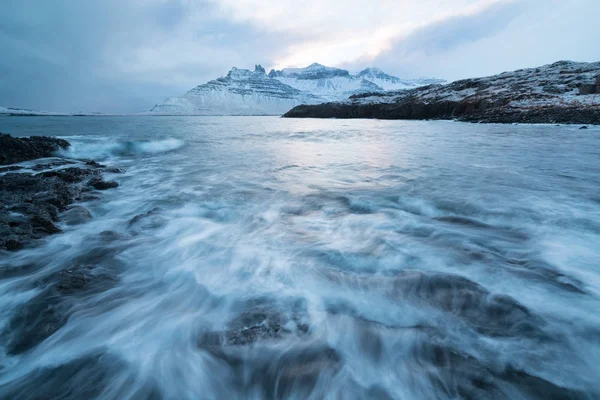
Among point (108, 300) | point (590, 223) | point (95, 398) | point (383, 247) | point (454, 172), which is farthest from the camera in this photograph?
point (454, 172)

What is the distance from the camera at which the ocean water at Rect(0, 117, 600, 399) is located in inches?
70.0

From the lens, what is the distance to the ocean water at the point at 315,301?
1.78 metres

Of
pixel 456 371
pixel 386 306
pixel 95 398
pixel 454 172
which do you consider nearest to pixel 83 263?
pixel 95 398

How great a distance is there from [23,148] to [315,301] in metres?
11.1

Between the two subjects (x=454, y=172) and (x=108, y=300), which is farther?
(x=454, y=172)

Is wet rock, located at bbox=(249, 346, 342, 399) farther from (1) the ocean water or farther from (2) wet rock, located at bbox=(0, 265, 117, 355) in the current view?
(2) wet rock, located at bbox=(0, 265, 117, 355)

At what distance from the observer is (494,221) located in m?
3.82

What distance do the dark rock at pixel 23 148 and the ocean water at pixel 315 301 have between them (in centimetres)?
593

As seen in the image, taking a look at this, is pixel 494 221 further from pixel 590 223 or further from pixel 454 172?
pixel 454 172

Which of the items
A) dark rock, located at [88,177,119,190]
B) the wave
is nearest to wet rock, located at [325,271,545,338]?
dark rock, located at [88,177,119,190]

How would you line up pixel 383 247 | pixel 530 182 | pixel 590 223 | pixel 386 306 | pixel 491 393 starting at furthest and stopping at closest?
pixel 530 182, pixel 590 223, pixel 383 247, pixel 386 306, pixel 491 393

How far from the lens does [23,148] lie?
897 cm

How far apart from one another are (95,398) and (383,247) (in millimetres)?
2751

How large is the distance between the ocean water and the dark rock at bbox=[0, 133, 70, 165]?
19.5 feet
